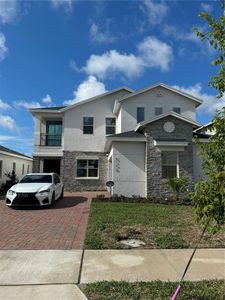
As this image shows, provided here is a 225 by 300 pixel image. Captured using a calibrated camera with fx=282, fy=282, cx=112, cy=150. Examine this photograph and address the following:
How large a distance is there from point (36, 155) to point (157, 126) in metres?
11.0

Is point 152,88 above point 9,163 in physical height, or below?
above

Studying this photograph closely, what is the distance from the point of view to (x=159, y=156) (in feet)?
55.8

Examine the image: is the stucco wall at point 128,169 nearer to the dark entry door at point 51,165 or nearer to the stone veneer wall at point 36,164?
the stone veneer wall at point 36,164

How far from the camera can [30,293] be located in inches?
166

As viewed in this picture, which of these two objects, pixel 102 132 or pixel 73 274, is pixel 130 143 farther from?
pixel 73 274

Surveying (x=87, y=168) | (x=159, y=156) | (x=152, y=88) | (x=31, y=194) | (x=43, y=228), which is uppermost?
(x=152, y=88)

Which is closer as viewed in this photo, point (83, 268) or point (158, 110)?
point (83, 268)

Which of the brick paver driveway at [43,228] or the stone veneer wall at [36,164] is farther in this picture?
the stone veneer wall at [36,164]

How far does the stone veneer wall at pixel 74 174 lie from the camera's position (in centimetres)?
2233

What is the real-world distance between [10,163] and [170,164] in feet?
61.2

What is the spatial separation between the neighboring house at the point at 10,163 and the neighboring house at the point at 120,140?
4.72 m

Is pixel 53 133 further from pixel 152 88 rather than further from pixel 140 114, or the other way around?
pixel 152 88

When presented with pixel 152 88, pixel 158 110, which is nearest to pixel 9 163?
pixel 158 110

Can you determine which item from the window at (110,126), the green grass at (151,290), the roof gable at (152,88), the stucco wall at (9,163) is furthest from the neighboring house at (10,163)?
the green grass at (151,290)
